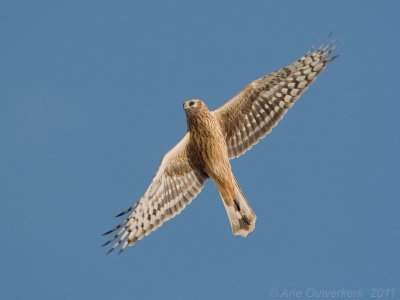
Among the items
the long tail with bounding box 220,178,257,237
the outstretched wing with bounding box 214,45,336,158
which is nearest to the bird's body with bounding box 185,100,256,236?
the long tail with bounding box 220,178,257,237

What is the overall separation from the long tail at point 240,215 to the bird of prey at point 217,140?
0.05 feet

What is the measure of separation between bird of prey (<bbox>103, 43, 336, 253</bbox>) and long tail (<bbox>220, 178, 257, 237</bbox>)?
0.02 m

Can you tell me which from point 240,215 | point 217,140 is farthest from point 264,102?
point 240,215

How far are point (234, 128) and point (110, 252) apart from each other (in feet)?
7.82

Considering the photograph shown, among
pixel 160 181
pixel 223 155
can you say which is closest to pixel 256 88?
pixel 223 155

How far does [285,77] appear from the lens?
1062 centimetres

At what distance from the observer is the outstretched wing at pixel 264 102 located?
10492 millimetres

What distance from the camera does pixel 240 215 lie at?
10.1 m

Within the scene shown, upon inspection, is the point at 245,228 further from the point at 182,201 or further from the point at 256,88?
the point at 256,88

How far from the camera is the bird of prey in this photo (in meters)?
10.2

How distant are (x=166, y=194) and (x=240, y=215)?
1.10 meters

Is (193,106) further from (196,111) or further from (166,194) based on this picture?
(166,194)

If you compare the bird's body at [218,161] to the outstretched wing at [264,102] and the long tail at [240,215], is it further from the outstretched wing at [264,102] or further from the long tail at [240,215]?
the outstretched wing at [264,102]

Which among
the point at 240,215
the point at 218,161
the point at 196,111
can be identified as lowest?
the point at 240,215
